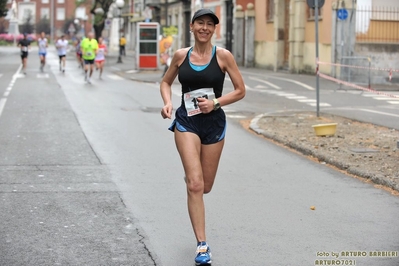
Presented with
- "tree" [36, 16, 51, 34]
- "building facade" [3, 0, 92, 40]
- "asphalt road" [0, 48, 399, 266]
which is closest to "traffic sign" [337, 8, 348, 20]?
"asphalt road" [0, 48, 399, 266]

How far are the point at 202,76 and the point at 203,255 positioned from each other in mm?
1320

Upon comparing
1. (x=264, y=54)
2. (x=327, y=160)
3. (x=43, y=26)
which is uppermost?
(x=43, y=26)

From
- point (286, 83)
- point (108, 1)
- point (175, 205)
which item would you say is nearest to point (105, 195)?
point (175, 205)

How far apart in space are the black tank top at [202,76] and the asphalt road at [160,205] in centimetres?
125

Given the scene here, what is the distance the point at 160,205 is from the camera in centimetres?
805

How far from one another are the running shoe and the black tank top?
1.18m

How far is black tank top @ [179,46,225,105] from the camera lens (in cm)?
611

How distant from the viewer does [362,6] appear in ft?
94.9

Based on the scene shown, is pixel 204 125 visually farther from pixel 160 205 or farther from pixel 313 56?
pixel 313 56

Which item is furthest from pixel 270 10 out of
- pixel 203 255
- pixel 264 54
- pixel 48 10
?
pixel 48 10

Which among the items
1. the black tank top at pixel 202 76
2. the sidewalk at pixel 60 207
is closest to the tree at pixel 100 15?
the sidewalk at pixel 60 207

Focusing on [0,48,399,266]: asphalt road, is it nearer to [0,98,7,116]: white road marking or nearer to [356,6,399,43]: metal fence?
[0,98,7,116]: white road marking

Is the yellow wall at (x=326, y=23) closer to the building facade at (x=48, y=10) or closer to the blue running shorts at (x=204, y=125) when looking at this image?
the blue running shorts at (x=204, y=125)

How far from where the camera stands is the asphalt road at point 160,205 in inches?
243
